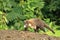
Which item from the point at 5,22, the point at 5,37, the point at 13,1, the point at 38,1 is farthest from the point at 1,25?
the point at 5,37

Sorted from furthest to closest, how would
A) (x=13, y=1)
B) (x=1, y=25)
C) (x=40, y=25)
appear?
(x=13, y=1) < (x=1, y=25) < (x=40, y=25)

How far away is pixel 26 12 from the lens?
44.3 feet

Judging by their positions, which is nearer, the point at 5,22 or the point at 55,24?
the point at 5,22

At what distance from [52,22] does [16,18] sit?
2125mm

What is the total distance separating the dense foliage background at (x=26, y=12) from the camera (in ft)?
41.3

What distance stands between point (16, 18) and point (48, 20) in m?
1.92

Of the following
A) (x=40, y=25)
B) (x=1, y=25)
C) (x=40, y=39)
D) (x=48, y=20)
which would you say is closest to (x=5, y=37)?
(x=40, y=39)

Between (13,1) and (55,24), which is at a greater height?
(13,1)

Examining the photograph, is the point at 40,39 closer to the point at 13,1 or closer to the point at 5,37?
the point at 5,37

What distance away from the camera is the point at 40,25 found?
1131 cm

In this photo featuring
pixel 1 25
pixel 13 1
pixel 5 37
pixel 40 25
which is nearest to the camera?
pixel 5 37

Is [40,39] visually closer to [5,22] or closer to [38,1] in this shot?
[5,22]

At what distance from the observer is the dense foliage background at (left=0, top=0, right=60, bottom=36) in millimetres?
12602

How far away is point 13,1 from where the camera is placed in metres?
13.3
